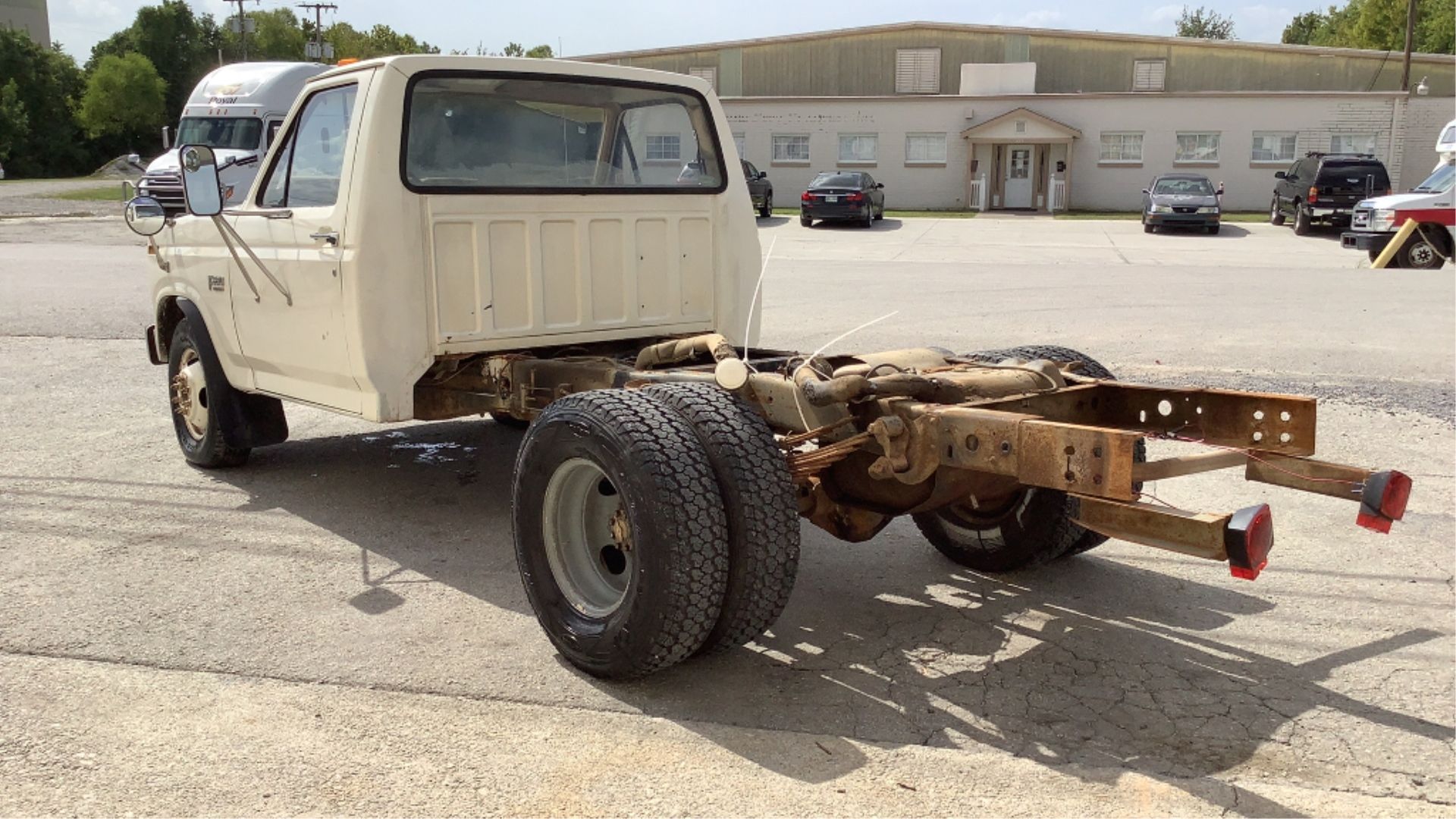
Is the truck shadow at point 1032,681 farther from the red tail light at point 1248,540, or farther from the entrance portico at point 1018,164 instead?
the entrance portico at point 1018,164

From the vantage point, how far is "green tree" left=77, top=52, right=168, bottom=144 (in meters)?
65.6

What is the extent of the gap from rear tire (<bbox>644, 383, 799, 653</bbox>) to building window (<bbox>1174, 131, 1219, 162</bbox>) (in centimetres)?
4293

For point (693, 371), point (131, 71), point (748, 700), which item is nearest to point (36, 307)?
point (693, 371)

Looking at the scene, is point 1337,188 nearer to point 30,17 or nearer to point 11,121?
point 11,121

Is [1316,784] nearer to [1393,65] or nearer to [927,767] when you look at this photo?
[927,767]

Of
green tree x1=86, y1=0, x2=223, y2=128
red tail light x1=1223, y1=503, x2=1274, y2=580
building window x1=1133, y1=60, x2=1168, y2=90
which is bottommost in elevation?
red tail light x1=1223, y1=503, x2=1274, y2=580

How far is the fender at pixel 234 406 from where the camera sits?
6453 mm

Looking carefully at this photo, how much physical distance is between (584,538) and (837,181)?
2916 cm

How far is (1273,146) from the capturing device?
42.1 metres

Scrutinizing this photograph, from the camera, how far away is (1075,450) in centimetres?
340

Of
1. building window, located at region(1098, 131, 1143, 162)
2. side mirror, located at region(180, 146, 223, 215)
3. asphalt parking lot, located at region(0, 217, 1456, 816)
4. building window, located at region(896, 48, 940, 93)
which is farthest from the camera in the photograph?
building window, located at region(896, 48, 940, 93)

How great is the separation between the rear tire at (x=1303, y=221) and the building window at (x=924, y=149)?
16.3 meters

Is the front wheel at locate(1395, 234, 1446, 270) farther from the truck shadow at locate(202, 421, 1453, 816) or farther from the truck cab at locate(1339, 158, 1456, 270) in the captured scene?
the truck shadow at locate(202, 421, 1453, 816)

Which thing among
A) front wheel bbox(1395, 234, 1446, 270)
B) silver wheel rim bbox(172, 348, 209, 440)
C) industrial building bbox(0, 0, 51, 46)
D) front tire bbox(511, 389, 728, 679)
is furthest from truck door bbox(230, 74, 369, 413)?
industrial building bbox(0, 0, 51, 46)
